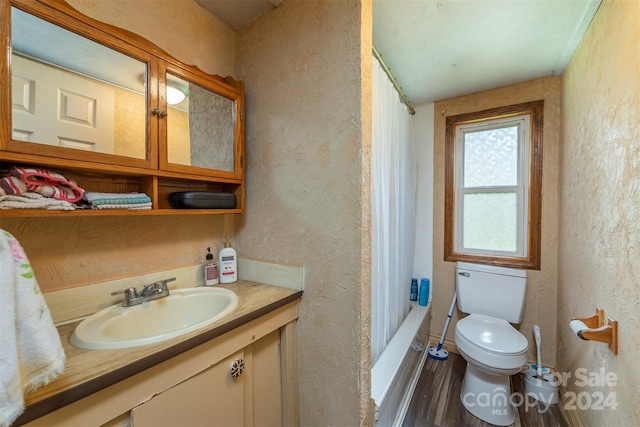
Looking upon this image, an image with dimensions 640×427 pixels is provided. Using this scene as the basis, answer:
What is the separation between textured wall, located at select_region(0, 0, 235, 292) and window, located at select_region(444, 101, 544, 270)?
189cm

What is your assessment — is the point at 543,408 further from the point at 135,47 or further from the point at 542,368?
the point at 135,47

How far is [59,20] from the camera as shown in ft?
2.40

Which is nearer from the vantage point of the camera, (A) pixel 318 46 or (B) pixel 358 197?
(B) pixel 358 197

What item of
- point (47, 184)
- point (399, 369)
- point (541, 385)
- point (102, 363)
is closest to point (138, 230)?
point (47, 184)

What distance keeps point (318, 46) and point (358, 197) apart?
704 millimetres

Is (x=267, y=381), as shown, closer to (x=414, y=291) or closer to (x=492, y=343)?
(x=492, y=343)

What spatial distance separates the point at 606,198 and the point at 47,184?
6.97 feet

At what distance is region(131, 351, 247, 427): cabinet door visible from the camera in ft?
2.19

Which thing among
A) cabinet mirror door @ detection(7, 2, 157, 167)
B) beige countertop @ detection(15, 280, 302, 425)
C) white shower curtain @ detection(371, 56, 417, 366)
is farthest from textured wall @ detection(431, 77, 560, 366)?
cabinet mirror door @ detection(7, 2, 157, 167)

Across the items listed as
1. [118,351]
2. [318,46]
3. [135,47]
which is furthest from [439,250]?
[135,47]

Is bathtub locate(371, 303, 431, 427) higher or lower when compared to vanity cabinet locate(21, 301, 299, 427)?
lower

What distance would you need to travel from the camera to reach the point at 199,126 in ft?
3.62

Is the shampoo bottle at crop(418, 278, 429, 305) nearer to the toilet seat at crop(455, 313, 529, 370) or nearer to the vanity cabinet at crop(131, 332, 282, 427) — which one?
the toilet seat at crop(455, 313, 529, 370)

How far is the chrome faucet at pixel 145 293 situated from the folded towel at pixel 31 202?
369 millimetres
